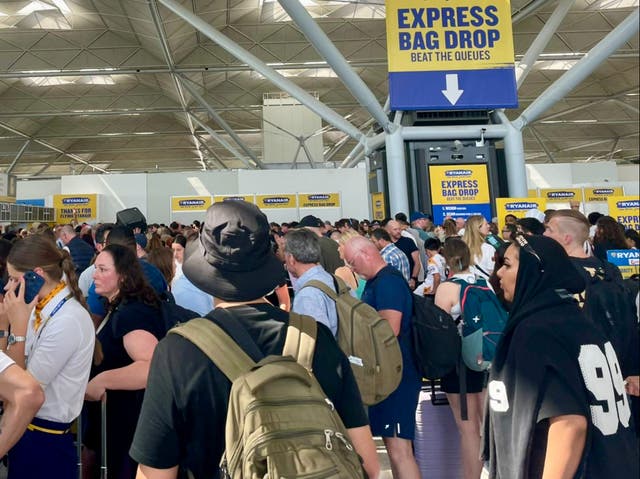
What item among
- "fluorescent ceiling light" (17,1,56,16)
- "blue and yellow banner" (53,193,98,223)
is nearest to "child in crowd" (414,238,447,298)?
"blue and yellow banner" (53,193,98,223)

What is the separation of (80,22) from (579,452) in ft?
68.5

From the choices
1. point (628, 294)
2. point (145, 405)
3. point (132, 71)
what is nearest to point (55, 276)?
point (145, 405)

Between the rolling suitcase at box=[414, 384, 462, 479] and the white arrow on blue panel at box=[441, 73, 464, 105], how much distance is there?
9.57 meters

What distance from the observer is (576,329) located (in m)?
1.52

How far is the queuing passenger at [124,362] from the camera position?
197 centimetres

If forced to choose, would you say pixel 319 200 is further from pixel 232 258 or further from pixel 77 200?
pixel 232 258

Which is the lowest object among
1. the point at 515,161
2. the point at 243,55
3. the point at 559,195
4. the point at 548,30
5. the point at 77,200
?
the point at 559,195

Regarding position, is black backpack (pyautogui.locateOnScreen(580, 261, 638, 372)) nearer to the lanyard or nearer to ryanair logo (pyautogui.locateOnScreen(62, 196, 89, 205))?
the lanyard

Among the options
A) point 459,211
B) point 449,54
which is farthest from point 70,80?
point 459,211

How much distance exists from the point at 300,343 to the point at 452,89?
1122 cm

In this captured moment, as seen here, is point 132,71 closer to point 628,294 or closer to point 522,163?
point 522,163

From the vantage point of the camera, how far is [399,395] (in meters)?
2.70

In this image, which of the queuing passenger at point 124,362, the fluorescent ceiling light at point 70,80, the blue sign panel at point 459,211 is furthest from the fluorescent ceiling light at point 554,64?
the queuing passenger at point 124,362

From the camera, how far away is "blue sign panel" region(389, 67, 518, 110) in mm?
11328
